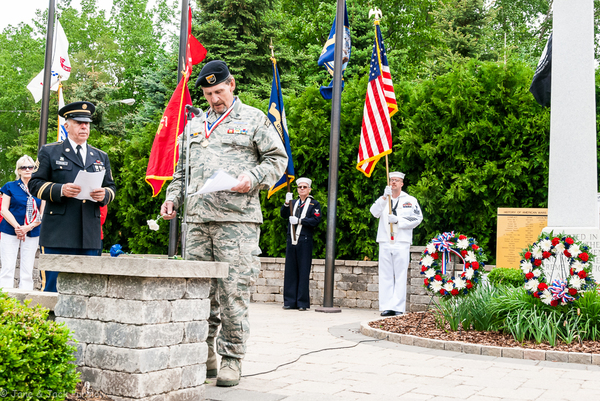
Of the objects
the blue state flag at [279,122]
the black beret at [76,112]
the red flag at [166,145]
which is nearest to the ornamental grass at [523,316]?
the blue state flag at [279,122]

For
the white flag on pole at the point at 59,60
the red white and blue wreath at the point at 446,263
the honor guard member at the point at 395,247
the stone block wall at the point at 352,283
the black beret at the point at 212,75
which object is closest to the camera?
the black beret at the point at 212,75

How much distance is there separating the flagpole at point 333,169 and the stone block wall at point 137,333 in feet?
19.3

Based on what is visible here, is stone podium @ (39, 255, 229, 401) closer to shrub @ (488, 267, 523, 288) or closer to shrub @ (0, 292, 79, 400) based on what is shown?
shrub @ (0, 292, 79, 400)

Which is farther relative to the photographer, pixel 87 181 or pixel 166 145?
pixel 166 145

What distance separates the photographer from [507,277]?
786 centimetres

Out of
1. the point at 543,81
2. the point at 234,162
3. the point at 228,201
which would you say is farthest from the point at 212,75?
the point at 543,81

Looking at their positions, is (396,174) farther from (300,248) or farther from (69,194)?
(69,194)

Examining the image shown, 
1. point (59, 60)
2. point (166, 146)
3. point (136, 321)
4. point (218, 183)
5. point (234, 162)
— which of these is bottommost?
point (136, 321)

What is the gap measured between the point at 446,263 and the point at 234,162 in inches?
154

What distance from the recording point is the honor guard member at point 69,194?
460 centimetres

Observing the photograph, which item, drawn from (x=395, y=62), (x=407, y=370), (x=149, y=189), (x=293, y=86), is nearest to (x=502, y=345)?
(x=407, y=370)

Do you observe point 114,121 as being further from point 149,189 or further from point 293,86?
point 149,189

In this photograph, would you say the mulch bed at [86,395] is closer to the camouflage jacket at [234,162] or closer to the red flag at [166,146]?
the camouflage jacket at [234,162]

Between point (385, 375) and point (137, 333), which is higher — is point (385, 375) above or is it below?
below
